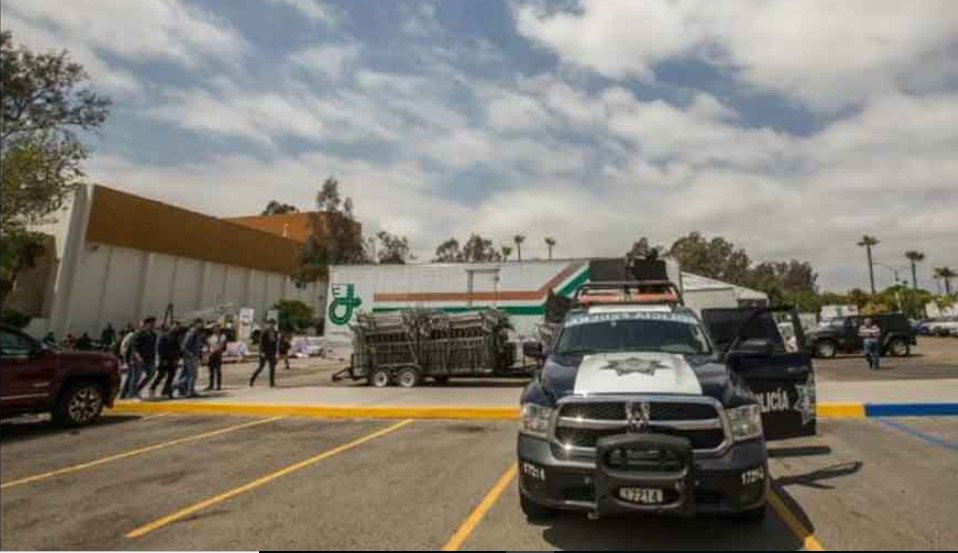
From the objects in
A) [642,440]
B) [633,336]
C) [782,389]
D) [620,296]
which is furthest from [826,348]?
[642,440]

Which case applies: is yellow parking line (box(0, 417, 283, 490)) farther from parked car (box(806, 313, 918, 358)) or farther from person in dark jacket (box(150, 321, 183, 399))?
parked car (box(806, 313, 918, 358))

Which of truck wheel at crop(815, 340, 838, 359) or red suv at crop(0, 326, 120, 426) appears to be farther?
truck wheel at crop(815, 340, 838, 359)

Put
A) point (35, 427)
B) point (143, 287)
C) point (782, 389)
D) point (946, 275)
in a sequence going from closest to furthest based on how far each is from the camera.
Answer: point (782, 389)
point (35, 427)
point (143, 287)
point (946, 275)

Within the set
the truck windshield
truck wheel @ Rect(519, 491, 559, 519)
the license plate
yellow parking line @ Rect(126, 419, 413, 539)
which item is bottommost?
yellow parking line @ Rect(126, 419, 413, 539)

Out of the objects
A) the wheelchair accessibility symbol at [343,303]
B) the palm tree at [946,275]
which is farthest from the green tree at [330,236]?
the palm tree at [946,275]

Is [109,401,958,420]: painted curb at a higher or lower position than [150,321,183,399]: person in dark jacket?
lower

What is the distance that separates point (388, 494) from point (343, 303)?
15.1m

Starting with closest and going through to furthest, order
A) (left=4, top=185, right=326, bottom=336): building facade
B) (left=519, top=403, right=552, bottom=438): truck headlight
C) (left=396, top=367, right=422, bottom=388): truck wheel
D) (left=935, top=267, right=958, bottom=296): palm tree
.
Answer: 1. (left=519, top=403, right=552, bottom=438): truck headlight
2. (left=396, top=367, right=422, bottom=388): truck wheel
3. (left=4, top=185, right=326, bottom=336): building facade
4. (left=935, top=267, right=958, bottom=296): palm tree

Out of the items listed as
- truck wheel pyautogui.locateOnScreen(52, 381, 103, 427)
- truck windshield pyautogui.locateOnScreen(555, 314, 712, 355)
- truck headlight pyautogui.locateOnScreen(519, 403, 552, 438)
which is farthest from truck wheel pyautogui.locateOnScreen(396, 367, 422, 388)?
truck headlight pyautogui.locateOnScreen(519, 403, 552, 438)

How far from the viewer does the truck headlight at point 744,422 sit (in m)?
4.79

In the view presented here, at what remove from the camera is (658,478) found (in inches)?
176

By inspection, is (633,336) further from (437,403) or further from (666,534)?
(437,403)

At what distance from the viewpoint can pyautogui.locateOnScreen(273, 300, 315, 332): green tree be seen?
Result: 53250mm

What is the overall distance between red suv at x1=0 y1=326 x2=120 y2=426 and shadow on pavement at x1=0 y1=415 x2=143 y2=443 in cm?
23
